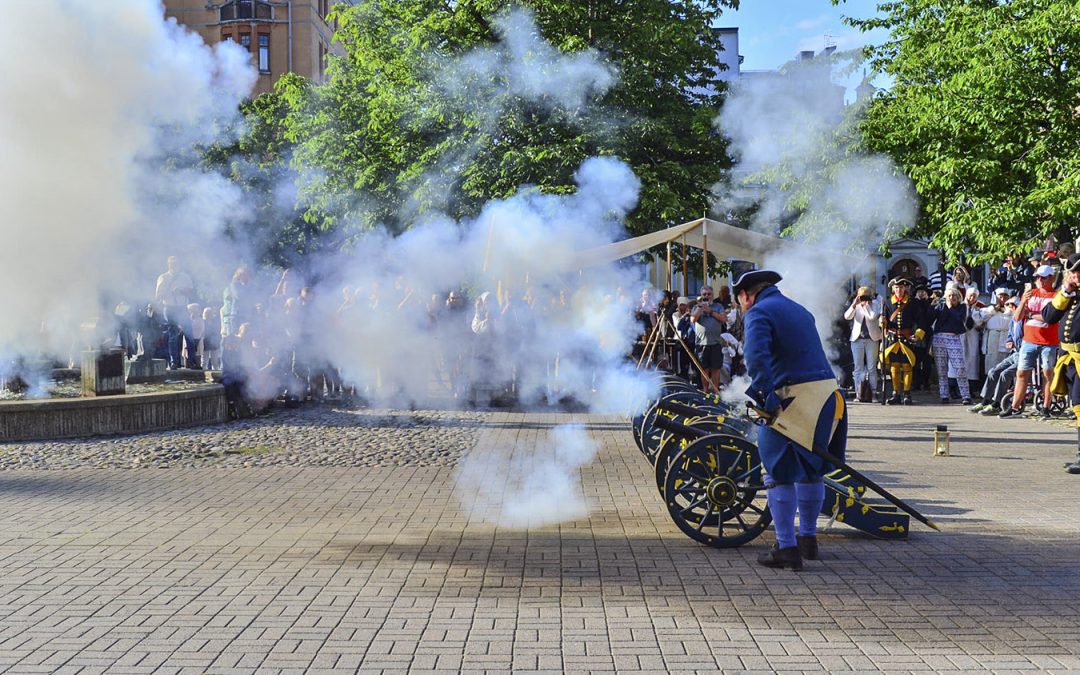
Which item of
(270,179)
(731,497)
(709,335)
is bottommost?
(731,497)

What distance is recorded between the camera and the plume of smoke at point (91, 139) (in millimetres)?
11289

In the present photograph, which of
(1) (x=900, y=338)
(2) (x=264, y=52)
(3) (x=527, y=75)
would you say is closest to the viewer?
(3) (x=527, y=75)

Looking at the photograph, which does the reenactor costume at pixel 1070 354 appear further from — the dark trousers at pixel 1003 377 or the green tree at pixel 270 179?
the green tree at pixel 270 179

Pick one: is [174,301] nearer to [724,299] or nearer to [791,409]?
[724,299]

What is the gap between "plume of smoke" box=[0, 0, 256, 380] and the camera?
11.3 m

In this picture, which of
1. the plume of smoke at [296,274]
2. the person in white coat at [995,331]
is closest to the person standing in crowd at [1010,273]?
the person in white coat at [995,331]

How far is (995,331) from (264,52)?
1437cm

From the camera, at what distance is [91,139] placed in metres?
12.0

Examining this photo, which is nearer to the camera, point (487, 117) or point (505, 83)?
point (505, 83)

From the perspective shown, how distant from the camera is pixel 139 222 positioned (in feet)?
44.3

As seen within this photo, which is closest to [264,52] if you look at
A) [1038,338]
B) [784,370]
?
[1038,338]

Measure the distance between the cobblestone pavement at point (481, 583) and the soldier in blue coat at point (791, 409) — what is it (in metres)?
0.33

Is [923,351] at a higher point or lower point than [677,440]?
higher

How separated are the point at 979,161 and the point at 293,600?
16.5 metres
